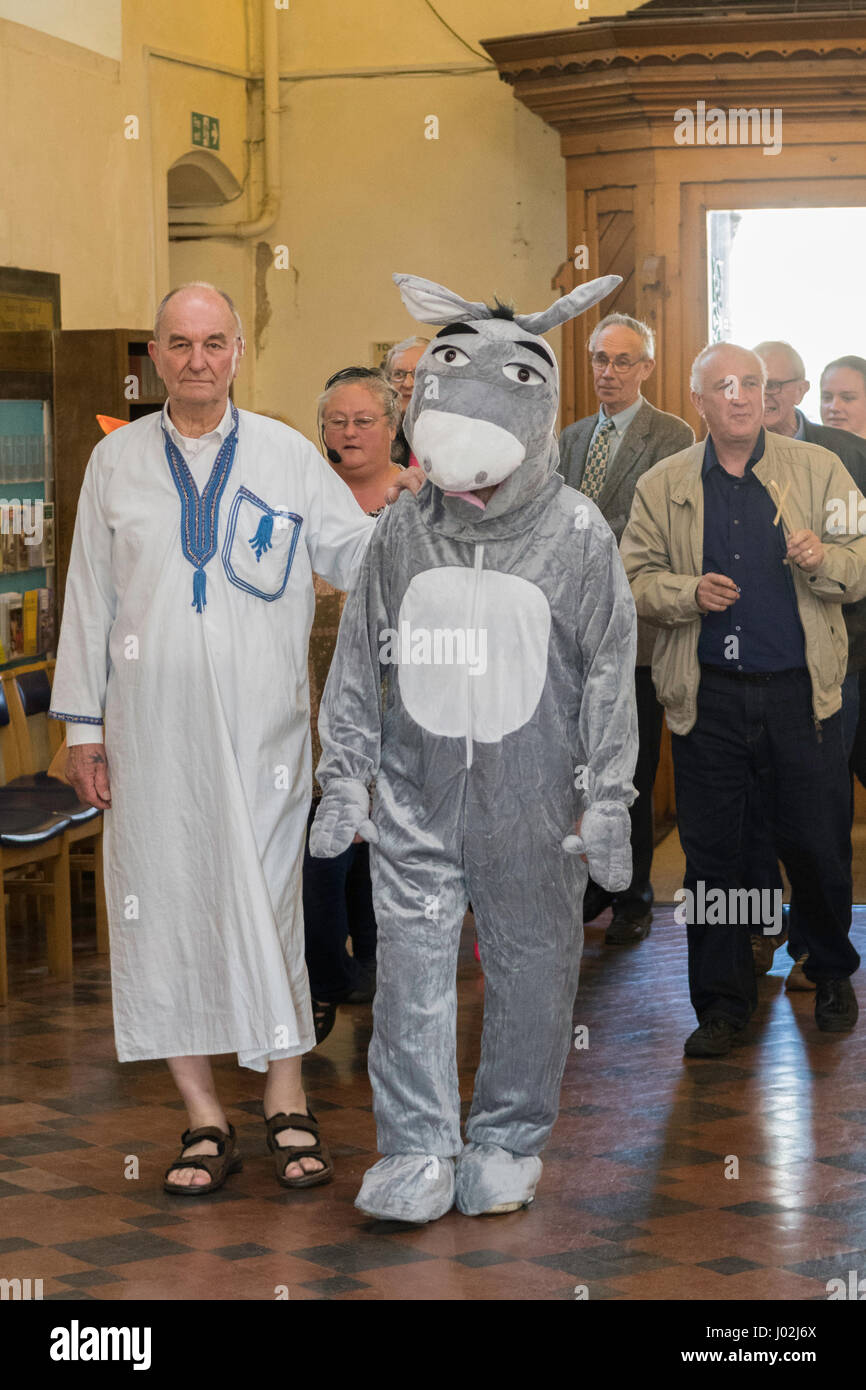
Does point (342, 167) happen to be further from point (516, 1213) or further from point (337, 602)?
point (516, 1213)

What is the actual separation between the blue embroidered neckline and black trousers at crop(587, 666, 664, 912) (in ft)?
7.99

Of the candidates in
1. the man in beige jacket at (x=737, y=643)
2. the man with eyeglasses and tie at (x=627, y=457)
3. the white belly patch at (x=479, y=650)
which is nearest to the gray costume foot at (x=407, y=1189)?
the white belly patch at (x=479, y=650)

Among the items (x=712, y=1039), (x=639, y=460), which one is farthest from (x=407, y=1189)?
(x=639, y=460)

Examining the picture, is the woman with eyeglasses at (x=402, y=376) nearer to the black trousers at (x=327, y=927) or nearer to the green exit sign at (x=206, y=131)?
the black trousers at (x=327, y=927)

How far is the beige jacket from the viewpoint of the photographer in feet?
15.8

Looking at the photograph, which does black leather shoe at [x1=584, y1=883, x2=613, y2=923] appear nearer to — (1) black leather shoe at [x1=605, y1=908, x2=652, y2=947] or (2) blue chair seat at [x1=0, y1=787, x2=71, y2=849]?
(1) black leather shoe at [x1=605, y1=908, x2=652, y2=947]

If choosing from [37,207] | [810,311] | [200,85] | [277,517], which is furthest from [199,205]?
[277,517]

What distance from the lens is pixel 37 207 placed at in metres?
7.26

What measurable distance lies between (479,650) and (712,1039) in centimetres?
168

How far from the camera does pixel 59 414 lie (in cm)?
727

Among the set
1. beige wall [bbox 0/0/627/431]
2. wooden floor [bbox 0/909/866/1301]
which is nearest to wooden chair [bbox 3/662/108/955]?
wooden floor [bbox 0/909/866/1301]

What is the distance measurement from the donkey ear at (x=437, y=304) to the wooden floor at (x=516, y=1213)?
1.72 m

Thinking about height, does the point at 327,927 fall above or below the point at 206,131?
below

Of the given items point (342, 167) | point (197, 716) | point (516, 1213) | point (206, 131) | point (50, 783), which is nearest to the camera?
point (516, 1213)
